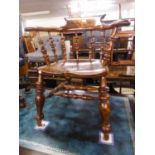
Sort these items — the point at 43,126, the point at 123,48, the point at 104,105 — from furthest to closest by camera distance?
the point at 123,48 → the point at 43,126 → the point at 104,105

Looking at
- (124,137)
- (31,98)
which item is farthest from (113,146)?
(31,98)

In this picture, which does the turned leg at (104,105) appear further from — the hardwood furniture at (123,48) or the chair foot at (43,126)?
the hardwood furniture at (123,48)

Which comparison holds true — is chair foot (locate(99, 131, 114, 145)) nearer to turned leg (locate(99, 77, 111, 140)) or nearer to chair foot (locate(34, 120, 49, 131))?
turned leg (locate(99, 77, 111, 140))

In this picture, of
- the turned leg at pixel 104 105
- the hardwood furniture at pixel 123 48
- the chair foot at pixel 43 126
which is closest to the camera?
the turned leg at pixel 104 105

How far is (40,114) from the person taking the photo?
111cm

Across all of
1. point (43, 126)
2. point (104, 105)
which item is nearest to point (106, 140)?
point (104, 105)

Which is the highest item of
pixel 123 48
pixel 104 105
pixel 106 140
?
pixel 123 48

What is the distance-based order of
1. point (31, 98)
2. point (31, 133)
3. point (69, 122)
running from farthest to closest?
point (31, 98) → point (69, 122) → point (31, 133)

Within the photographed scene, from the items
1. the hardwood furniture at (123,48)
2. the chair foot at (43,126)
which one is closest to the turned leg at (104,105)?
the chair foot at (43,126)

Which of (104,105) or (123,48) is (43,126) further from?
(123,48)
